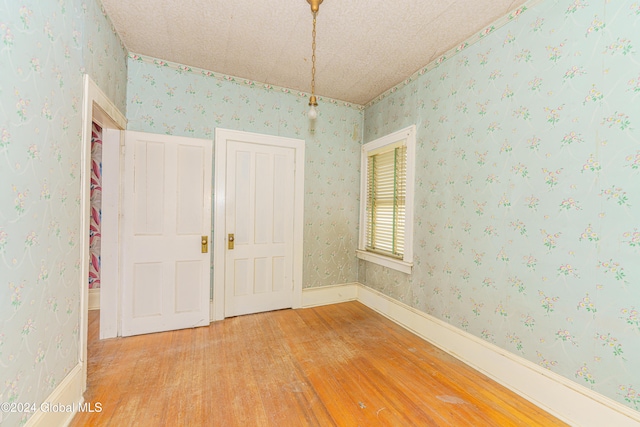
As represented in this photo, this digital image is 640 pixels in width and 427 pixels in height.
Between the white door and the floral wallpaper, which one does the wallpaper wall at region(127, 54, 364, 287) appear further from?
the floral wallpaper

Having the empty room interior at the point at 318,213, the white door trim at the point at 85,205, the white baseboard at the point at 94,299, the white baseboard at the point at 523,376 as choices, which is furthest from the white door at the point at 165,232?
the white baseboard at the point at 523,376

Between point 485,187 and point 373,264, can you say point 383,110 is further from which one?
point 373,264

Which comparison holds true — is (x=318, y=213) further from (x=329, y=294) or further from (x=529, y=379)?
(x=529, y=379)

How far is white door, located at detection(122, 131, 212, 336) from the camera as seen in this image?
8.72ft

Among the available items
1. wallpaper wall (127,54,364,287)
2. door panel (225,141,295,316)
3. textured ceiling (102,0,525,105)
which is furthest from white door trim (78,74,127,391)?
door panel (225,141,295,316)

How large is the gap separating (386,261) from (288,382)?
178cm

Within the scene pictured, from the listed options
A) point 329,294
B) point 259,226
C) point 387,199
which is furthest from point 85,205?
point 387,199

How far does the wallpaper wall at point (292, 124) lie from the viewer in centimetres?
282

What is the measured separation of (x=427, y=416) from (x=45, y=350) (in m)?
2.19

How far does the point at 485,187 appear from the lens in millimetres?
2189

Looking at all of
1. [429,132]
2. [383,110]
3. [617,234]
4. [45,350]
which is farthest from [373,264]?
[45,350]

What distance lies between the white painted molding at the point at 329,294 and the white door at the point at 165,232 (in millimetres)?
1240

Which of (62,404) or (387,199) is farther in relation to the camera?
(387,199)

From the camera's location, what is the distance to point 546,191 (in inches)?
71.3
